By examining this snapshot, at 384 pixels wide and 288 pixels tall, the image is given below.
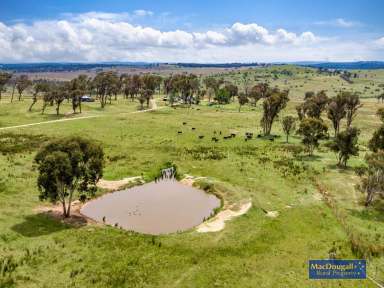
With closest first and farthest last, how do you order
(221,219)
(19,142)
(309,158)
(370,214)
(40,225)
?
1. (40,225)
2. (221,219)
3. (370,214)
4. (309,158)
5. (19,142)

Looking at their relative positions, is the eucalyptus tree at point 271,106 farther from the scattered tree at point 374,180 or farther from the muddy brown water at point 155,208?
the scattered tree at point 374,180

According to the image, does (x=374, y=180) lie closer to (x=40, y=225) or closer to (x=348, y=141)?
(x=348, y=141)

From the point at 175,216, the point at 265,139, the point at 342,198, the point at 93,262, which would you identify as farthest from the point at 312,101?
the point at 93,262

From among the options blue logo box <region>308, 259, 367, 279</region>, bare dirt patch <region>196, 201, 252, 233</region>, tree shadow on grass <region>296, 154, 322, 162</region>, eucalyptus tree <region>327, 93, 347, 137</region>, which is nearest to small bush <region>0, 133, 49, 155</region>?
bare dirt patch <region>196, 201, 252, 233</region>

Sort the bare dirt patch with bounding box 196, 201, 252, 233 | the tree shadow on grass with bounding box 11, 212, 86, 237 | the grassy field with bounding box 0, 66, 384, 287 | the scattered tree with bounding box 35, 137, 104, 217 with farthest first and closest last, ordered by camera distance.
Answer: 1. the bare dirt patch with bounding box 196, 201, 252, 233
2. the scattered tree with bounding box 35, 137, 104, 217
3. the tree shadow on grass with bounding box 11, 212, 86, 237
4. the grassy field with bounding box 0, 66, 384, 287

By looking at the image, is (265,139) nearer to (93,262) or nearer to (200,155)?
(200,155)

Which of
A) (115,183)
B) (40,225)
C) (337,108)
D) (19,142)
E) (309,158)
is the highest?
(337,108)

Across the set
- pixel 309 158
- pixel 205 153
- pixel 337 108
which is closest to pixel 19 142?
pixel 205 153

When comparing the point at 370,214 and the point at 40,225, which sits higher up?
the point at 40,225

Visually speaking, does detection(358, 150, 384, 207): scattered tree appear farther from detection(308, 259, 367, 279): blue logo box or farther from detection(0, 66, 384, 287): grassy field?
detection(308, 259, 367, 279): blue logo box
